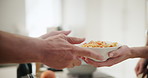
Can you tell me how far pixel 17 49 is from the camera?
740mm

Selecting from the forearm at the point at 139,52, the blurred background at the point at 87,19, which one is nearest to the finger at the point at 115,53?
the forearm at the point at 139,52

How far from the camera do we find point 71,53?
0.92 meters

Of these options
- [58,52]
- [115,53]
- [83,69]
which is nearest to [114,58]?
[115,53]

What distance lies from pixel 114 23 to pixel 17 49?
1.96 meters

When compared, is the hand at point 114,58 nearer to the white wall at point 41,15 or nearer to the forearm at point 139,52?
the forearm at point 139,52

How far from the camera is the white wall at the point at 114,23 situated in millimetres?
2104

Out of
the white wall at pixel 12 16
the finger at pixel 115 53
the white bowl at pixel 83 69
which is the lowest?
the white bowl at pixel 83 69

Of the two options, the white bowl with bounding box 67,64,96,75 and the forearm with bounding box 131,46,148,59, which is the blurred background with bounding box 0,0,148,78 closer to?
the forearm with bounding box 131,46,148,59

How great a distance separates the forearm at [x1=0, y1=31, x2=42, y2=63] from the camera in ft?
2.36

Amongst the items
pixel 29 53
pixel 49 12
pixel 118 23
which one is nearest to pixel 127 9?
pixel 118 23

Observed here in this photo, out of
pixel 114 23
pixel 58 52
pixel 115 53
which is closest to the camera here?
pixel 58 52

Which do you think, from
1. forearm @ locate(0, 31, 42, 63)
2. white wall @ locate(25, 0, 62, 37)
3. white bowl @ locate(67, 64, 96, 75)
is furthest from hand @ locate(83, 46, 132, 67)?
white wall @ locate(25, 0, 62, 37)

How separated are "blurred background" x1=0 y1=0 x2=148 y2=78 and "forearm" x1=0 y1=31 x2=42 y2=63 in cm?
124

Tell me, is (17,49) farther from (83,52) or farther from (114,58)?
(114,58)
